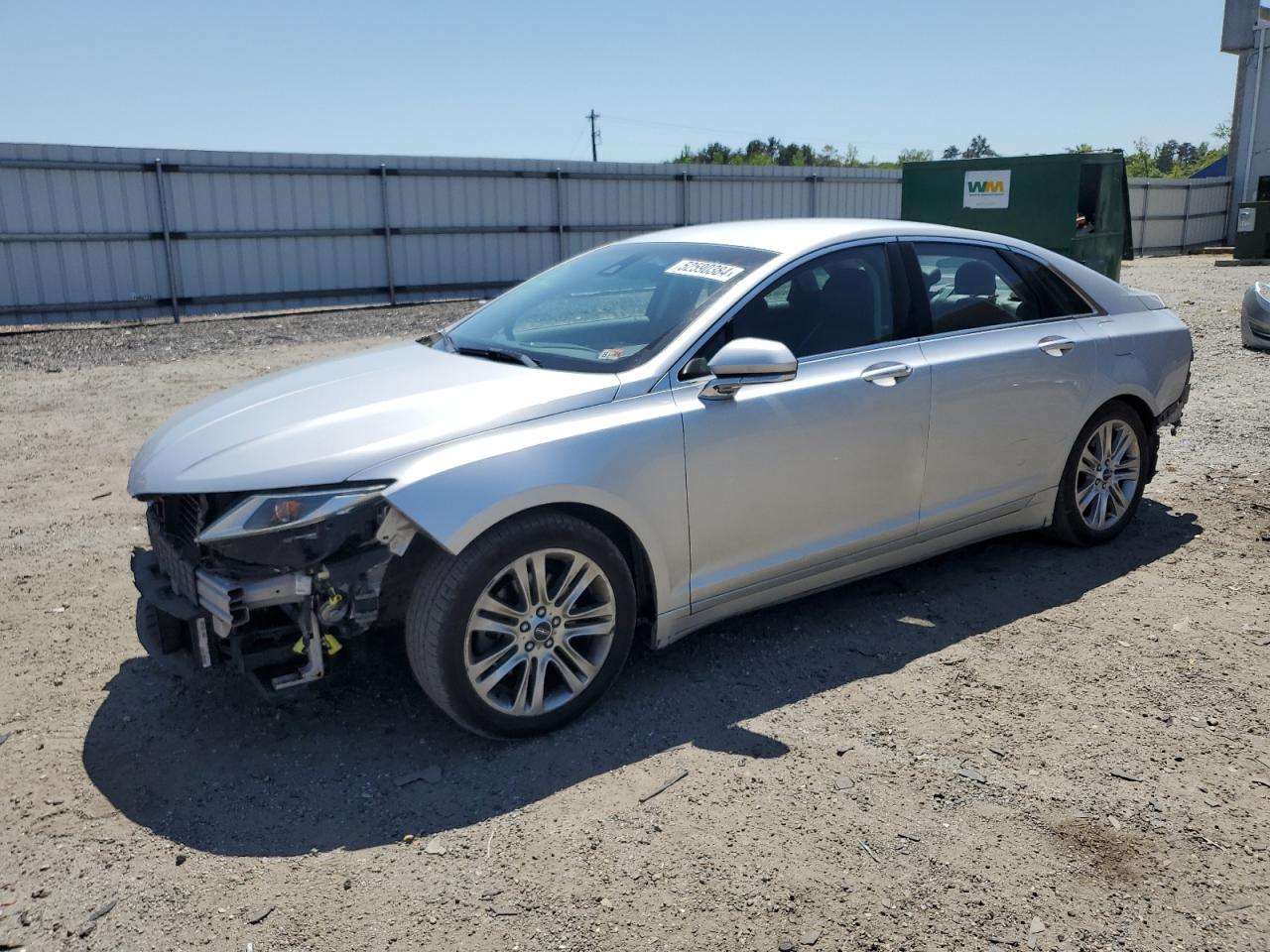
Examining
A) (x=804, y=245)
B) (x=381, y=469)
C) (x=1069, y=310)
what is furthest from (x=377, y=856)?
(x=1069, y=310)

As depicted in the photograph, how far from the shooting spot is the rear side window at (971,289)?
462 cm

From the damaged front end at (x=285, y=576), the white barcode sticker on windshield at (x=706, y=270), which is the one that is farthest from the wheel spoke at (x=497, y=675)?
the white barcode sticker on windshield at (x=706, y=270)

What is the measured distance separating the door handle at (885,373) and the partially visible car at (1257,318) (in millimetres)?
7184

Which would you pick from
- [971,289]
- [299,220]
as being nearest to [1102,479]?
[971,289]

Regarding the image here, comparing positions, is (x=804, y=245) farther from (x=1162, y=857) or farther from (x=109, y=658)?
(x=109, y=658)

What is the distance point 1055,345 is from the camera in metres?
4.87

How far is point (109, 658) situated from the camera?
4.22 m

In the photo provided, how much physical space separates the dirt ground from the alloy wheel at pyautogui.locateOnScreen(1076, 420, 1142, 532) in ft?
0.94

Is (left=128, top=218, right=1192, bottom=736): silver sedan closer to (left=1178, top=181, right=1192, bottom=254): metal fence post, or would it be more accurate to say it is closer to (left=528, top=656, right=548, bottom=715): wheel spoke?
(left=528, top=656, right=548, bottom=715): wheel spoke

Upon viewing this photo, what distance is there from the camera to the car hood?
330cm

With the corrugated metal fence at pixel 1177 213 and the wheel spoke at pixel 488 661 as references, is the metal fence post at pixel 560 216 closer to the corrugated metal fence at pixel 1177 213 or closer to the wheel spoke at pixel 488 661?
the corrugated metal fence at pixel 1177 213

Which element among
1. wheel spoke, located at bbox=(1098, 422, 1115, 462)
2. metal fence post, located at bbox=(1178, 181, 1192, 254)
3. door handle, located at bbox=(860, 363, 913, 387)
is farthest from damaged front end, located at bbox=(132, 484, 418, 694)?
metal fence post, located at bbox=(1178, 181, 1192, 254)

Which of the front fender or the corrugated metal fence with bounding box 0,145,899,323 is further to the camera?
the corrugated metal fence with bounding box 0,145,899,323

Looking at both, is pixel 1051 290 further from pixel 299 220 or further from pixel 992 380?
pixel 299 220
